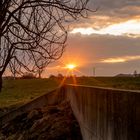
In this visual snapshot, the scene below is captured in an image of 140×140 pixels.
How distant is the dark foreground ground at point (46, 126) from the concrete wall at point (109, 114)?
0.45 metres

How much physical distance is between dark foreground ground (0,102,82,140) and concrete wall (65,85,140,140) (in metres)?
0.45

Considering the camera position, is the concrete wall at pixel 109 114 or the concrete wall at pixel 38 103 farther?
the concrete wall at pixel 38 103

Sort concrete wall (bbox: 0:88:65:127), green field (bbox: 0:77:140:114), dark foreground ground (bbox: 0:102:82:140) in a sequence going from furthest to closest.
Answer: green field (bbox: 0:77:140:114), concrete wall (bbox: 0:88:65:127), dark foreground ground (bbox: 0:102:82:140)

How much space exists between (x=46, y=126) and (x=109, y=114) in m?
5.26

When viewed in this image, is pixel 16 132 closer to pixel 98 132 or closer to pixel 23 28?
pixel 23 28

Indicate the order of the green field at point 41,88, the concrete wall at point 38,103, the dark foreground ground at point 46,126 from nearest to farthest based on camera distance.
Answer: the dark foreground ground at point 46,126, the concrete wall at point 38,103, the green field at point 41,88

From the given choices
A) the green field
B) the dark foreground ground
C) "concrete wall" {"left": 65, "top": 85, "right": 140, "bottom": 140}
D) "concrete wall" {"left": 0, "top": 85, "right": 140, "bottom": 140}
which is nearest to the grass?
the green field

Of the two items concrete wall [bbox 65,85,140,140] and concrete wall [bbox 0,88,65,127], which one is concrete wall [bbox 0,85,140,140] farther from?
concrete wall [bbox 0,88,65,127]

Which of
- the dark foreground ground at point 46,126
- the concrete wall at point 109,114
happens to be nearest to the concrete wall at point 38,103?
the dark foreground ground at point 46,126

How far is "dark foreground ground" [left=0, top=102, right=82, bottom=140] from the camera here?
1147cm

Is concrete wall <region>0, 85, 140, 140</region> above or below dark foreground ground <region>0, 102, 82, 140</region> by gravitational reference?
above

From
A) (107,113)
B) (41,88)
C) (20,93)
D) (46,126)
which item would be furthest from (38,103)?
(41,88)

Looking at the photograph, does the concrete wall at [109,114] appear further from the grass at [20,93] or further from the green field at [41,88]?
the grass at [20,93]

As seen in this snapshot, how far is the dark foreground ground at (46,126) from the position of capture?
1147 centimetres
